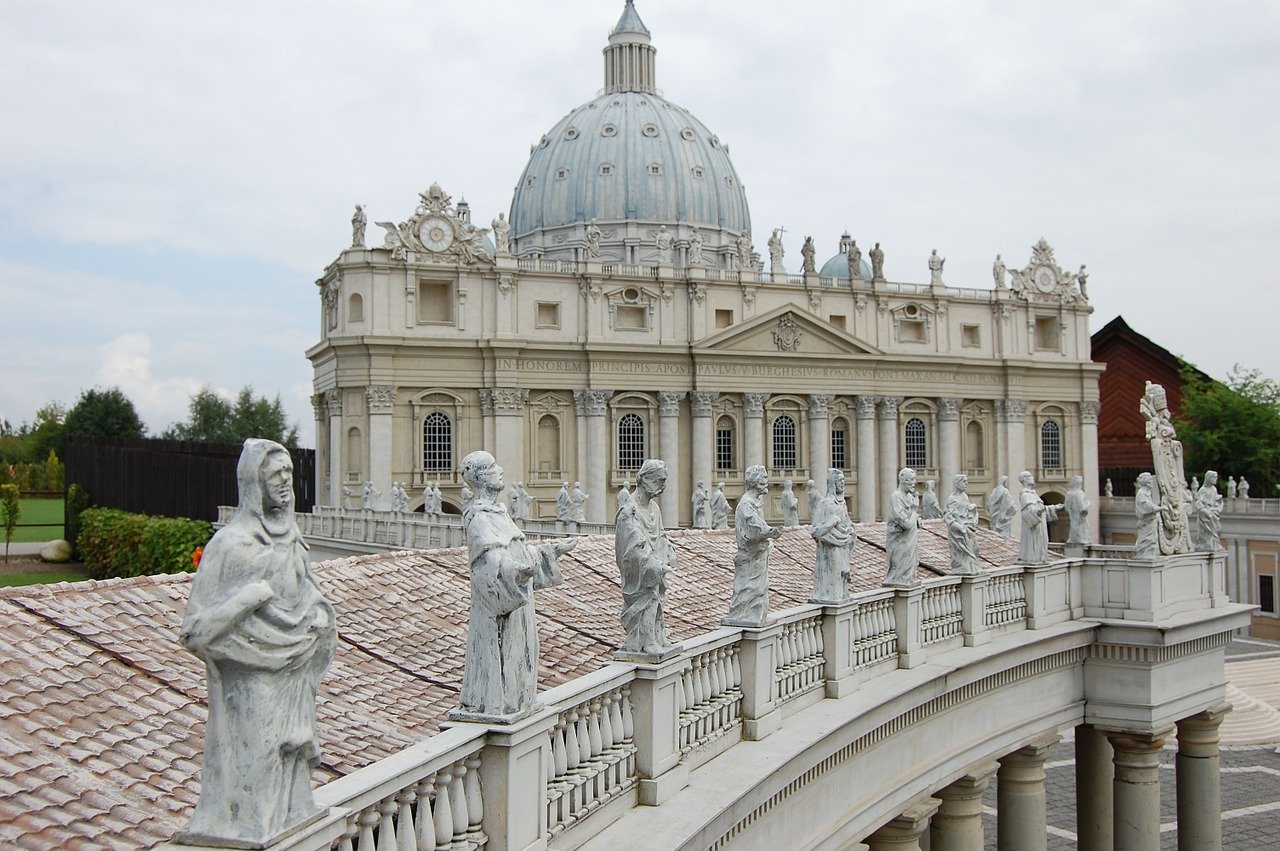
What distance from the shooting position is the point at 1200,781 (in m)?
18.3

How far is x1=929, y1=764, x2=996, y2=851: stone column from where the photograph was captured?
556 inches

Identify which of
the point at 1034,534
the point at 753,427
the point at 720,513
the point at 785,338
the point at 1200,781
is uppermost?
the point at 785,338

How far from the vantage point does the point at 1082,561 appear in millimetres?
17312

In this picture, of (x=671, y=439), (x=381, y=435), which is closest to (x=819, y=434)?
(x=671, y=439)

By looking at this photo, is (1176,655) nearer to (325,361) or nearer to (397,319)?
(397,319)

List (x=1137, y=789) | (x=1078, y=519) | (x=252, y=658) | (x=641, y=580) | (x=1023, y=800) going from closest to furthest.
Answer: (x=252, y=658) → (x=641, y=580) → (x=1023, y=800) → (x=1137, y=789) → (x=1078, y=519)

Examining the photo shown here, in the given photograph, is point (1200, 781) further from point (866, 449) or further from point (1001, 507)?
point (866, 449)

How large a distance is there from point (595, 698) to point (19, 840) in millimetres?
3243

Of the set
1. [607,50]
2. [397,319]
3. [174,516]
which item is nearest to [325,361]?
[397,319]

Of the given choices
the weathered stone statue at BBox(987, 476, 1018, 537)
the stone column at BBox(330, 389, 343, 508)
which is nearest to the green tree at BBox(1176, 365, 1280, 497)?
the stone column at BBox(330, 389, 343, 508)

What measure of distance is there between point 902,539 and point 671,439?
49.8 metres

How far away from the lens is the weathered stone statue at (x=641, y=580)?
836 cm

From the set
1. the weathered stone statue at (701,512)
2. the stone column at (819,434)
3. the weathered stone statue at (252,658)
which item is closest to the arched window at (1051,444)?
the stone column at (819,434)

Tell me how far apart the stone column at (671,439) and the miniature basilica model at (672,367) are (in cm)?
16
